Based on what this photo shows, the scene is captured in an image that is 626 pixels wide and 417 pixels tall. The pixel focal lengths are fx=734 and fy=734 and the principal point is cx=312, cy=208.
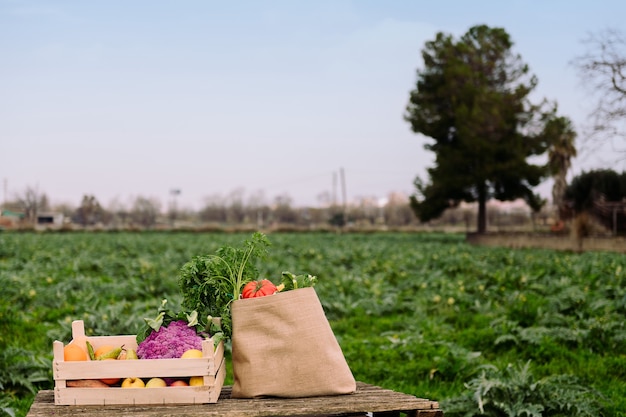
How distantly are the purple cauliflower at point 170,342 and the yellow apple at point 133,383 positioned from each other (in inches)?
6.4

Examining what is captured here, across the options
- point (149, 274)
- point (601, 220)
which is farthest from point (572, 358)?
point (601, 220)

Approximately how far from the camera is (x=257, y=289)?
4156 mm

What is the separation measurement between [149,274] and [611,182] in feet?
148

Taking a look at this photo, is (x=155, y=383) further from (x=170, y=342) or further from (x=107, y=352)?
(x=107, y=352)

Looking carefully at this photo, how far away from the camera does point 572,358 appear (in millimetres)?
9586

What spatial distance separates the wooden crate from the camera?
12.8ft

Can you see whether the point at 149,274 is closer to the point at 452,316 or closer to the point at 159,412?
the point at 452,316

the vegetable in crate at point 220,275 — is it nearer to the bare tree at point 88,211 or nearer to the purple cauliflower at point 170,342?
the purple cauliflower at point 170,342

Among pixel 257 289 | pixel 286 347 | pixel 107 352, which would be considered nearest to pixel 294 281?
pixel 257 289

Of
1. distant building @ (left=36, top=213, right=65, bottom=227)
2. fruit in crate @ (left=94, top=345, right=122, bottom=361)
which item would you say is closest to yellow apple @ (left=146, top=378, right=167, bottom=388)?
fruit in crate @ (left=94, top=345, right=122, bottom=361)

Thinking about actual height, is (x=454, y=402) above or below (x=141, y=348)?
below

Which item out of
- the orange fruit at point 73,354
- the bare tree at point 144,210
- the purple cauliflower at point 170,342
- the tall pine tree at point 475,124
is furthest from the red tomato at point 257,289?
the bare tree at point 144,210

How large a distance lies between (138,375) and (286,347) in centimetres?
83

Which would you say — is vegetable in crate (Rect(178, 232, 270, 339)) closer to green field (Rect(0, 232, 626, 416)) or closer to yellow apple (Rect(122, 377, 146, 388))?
green field (Rect(0, 232, 626, 416))
